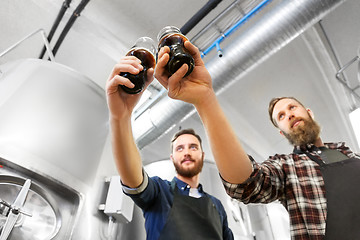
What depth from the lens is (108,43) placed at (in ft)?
7.04

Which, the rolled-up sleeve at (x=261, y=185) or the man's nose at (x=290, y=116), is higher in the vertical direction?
the man's nose at (x=290, y=116)

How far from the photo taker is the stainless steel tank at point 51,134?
42.4 inches

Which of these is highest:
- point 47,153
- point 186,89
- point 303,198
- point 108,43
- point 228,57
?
point 108,43

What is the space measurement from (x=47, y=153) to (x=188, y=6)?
1.48 m

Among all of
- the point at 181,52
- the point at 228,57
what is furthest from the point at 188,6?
the point at 181,52

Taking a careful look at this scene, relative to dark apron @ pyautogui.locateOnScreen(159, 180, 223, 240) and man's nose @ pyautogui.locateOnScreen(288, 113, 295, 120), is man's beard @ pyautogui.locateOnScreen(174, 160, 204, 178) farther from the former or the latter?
man's nose @ pyautogui.locateOnScreen(288, 113, 295, 120)

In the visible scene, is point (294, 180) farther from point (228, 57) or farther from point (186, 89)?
point (228, 57)

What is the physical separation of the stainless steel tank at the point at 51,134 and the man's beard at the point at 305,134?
3.22 ft

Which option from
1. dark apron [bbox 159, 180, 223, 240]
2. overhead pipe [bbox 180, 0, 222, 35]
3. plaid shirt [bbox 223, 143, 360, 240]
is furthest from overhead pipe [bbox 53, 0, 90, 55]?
plaid shirt [bbox 223, 143, 360, 240]

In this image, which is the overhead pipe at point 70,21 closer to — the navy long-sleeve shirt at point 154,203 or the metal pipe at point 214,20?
the metal pipe at point 214,20

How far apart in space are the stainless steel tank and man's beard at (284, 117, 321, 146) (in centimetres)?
98

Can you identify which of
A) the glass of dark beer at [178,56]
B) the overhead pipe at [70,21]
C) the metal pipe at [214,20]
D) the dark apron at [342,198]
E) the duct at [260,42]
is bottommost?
the dark apron at [342,198]

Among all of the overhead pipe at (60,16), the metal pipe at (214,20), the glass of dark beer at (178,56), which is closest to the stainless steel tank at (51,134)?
the overhead pipe at (60,16)

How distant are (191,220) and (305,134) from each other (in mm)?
633
